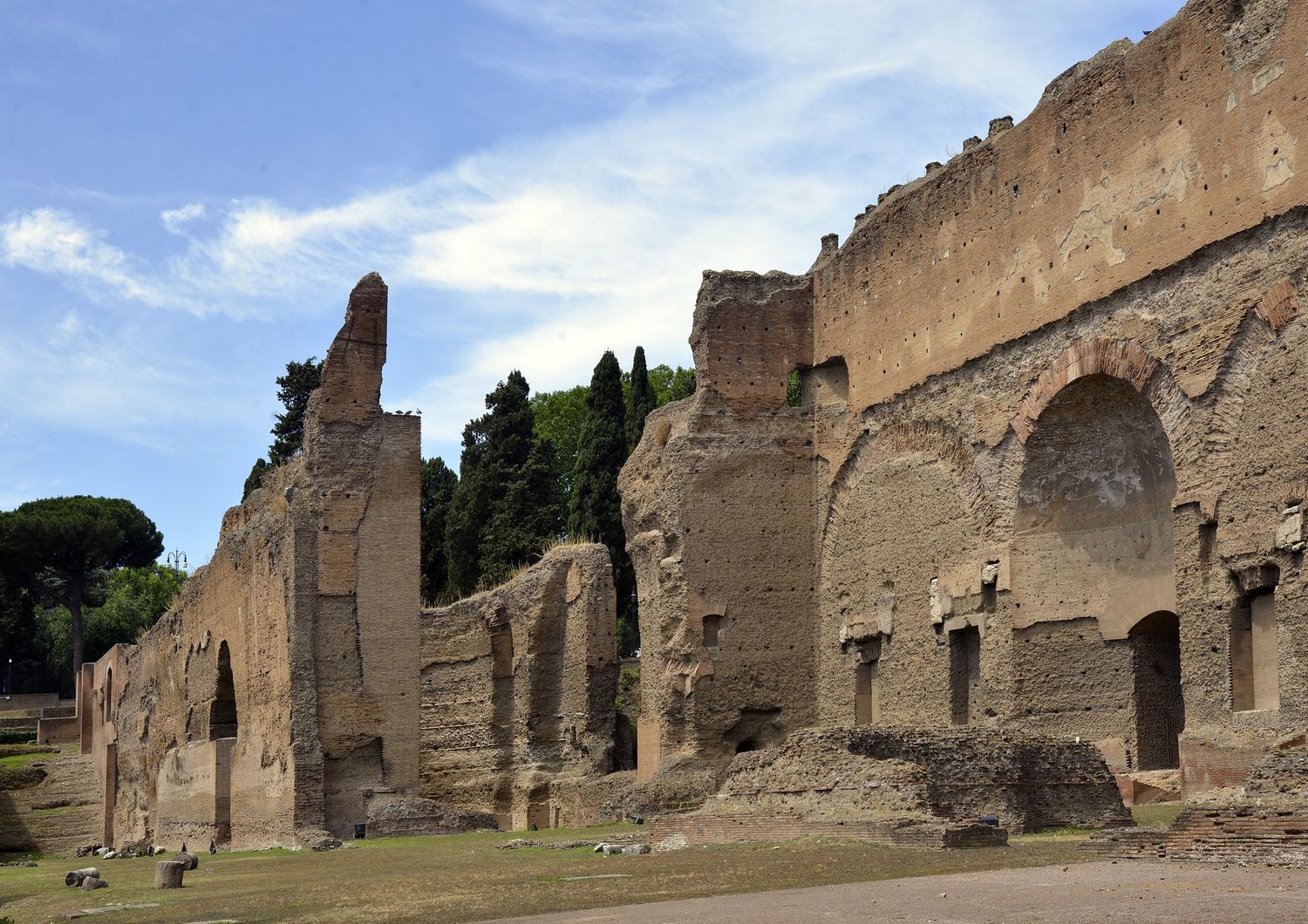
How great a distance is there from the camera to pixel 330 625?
822 inches

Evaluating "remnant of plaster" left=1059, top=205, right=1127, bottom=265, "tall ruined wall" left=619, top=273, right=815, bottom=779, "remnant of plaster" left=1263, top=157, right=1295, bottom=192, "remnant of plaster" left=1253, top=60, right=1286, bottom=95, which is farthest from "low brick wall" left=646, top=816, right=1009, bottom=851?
"remnant of plaster" left=1253, top=60, right=1286, bottom=95

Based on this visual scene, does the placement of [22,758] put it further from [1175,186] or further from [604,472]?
[1175,186]

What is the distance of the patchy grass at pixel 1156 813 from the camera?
12.6 metres

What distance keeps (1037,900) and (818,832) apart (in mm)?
4634

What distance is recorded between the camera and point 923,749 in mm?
12844

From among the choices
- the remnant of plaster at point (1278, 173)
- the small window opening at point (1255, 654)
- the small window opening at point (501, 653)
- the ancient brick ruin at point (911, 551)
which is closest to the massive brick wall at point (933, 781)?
the ancient brick ruin at point (911, 551)

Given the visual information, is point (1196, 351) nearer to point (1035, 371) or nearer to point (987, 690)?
point (1035, 371)

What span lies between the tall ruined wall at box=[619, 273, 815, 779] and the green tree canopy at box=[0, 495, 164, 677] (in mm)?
29349

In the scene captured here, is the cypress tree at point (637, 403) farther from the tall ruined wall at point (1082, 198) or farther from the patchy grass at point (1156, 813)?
the patchy grass at point (1156, 813)

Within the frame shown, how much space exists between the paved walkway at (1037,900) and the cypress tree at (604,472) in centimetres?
2133

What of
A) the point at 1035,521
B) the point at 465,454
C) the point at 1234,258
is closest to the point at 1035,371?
the point at 1035,521

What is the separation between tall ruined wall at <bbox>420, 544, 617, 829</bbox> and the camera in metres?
21.6

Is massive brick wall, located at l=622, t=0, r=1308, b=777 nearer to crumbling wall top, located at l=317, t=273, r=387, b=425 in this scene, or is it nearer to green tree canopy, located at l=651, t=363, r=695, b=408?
crumbling wall top, located at l=317, t=273, r=387, b=425

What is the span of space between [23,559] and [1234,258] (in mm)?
38771
